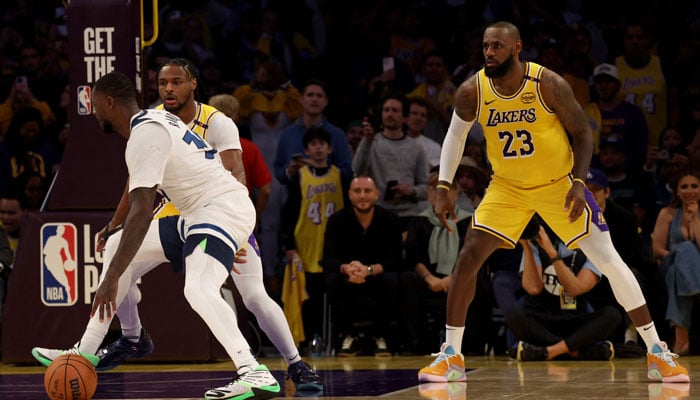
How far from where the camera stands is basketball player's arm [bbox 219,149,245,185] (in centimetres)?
739

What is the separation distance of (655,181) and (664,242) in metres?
1.48

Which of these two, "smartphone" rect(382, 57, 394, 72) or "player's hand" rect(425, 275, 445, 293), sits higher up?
"smartphone" rect(382, 57, 394, 72)

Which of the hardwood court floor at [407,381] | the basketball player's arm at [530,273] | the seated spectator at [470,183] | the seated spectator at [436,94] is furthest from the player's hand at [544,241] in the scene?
the seated spectator at [436,94]

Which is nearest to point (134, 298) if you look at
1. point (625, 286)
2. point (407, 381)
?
point (407, 381)

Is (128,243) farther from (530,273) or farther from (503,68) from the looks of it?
(530,273)

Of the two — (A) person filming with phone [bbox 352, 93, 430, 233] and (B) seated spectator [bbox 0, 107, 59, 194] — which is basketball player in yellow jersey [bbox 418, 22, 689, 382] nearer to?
(A) person filming with phone [bbox 352, 93, 430, 233]

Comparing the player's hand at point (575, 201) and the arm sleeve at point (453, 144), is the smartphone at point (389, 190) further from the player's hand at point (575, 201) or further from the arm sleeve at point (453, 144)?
the player's hand at point (575, 201)

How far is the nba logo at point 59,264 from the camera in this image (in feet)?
30.8

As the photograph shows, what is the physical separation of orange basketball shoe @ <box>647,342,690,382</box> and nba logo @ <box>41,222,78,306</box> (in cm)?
452

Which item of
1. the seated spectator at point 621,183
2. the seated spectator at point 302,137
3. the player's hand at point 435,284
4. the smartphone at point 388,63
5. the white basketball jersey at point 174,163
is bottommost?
the player's hand at point 435,284

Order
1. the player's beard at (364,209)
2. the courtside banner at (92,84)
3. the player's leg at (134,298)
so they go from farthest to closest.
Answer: the player's beard at (364,209)
the courtside banner at (92,84)
the player's leg at (134,298)

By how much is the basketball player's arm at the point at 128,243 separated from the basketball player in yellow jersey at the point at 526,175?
2240 millimetres

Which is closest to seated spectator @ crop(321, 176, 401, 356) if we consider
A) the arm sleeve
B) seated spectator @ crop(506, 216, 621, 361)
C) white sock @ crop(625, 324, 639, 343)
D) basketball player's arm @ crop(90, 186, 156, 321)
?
seated spectator @ crop(506, 216, 621, 361)

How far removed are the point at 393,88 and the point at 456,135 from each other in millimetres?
4797
